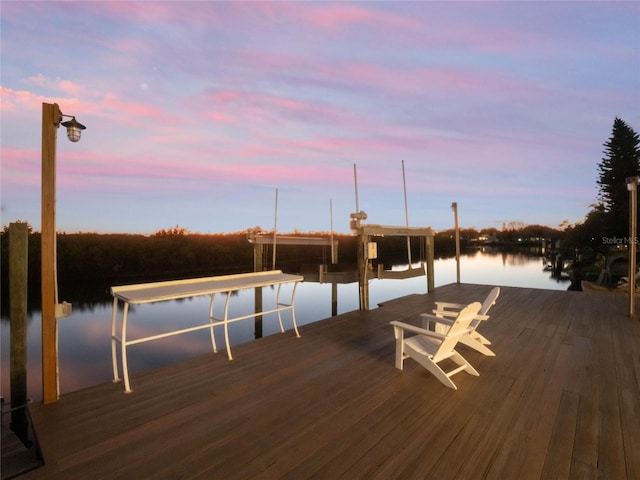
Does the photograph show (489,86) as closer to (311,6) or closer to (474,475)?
(311,6)

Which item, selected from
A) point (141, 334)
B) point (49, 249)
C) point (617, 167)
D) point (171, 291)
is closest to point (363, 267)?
point (171, 291)

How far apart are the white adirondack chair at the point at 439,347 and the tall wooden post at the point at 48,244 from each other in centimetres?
288

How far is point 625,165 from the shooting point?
28.8m

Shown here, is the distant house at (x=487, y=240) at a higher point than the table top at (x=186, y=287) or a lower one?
higher

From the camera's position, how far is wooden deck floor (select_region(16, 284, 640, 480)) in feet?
5.70

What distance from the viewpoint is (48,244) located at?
2.46m

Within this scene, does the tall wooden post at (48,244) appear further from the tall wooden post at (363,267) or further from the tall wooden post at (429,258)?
the tall wooden post at (429,258)

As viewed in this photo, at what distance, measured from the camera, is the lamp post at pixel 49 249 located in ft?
8.01

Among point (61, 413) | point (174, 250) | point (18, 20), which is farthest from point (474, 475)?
point (174, 250)

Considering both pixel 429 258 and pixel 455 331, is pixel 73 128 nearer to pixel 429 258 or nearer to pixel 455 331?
pixel 455 331

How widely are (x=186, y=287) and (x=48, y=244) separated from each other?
1.09m

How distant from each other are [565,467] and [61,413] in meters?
3.21

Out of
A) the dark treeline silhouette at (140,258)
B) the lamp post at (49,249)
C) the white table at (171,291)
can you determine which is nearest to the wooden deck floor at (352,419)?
the lamp post at (49,249)

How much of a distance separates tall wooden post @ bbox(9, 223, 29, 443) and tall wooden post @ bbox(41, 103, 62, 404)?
626 millimetres
